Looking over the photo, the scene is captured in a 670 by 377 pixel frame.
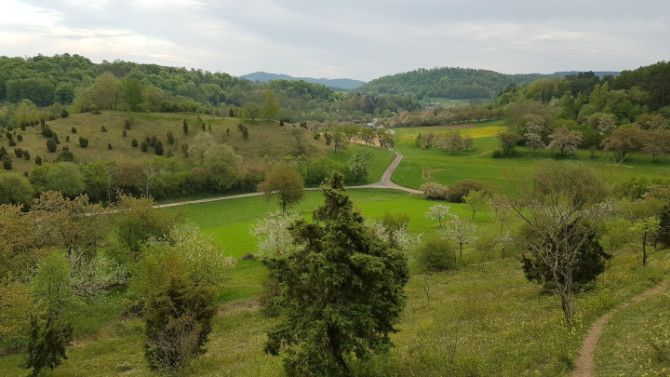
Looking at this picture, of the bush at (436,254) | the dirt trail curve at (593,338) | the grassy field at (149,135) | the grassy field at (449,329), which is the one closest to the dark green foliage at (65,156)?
the grassy field at (149,135)

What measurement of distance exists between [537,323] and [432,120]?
552ft

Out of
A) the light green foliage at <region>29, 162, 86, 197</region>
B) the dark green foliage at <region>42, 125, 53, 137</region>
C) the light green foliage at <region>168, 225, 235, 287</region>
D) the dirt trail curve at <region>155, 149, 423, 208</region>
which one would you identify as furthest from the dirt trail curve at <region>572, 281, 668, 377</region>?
the dark green foliage at <region>42, 125, 53, 137</region>

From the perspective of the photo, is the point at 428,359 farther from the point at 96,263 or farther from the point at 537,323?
the point at 96,263

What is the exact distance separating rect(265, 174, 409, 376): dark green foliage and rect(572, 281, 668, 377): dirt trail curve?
6.64 metres

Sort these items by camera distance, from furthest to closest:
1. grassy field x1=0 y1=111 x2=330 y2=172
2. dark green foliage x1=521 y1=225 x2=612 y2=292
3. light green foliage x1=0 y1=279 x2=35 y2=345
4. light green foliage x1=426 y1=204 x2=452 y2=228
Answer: grassy field x1=0 y1=111 x2=330 y2=172, light green foliage x1=426 y1=204 x2=452 y2=228, dark green foliage x1=521 y1=225 x2=612 y2=292, light green foliage x1=0 y1=279 x2=35 y2=345

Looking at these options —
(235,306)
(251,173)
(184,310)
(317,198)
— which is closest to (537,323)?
(184,310)

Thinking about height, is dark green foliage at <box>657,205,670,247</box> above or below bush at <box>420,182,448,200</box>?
above

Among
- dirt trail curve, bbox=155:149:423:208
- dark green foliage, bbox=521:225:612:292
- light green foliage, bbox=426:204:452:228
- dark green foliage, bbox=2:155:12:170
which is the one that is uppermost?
dark green foliage, bbox=521:225:612:292

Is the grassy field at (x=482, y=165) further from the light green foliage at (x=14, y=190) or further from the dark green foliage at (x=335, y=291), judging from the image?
the light green foliage at (x=14, y=190)

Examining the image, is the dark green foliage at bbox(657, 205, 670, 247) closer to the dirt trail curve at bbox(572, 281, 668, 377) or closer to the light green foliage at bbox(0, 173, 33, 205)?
the dirt trail curve at bbox(572, 281, 668, 377)

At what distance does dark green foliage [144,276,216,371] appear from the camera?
18.9 m

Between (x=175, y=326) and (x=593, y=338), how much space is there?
1916 cm

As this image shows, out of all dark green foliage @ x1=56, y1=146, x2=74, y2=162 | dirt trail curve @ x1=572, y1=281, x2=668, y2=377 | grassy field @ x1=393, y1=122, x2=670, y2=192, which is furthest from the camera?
dark green foliage @ x1=56, y1=146, x2=74, y2=162

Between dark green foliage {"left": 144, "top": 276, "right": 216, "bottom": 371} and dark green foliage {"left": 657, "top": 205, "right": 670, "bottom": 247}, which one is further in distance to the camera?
dark green foliage {"left": 657, "top": 205, "right": 670, "bottom": 247}
